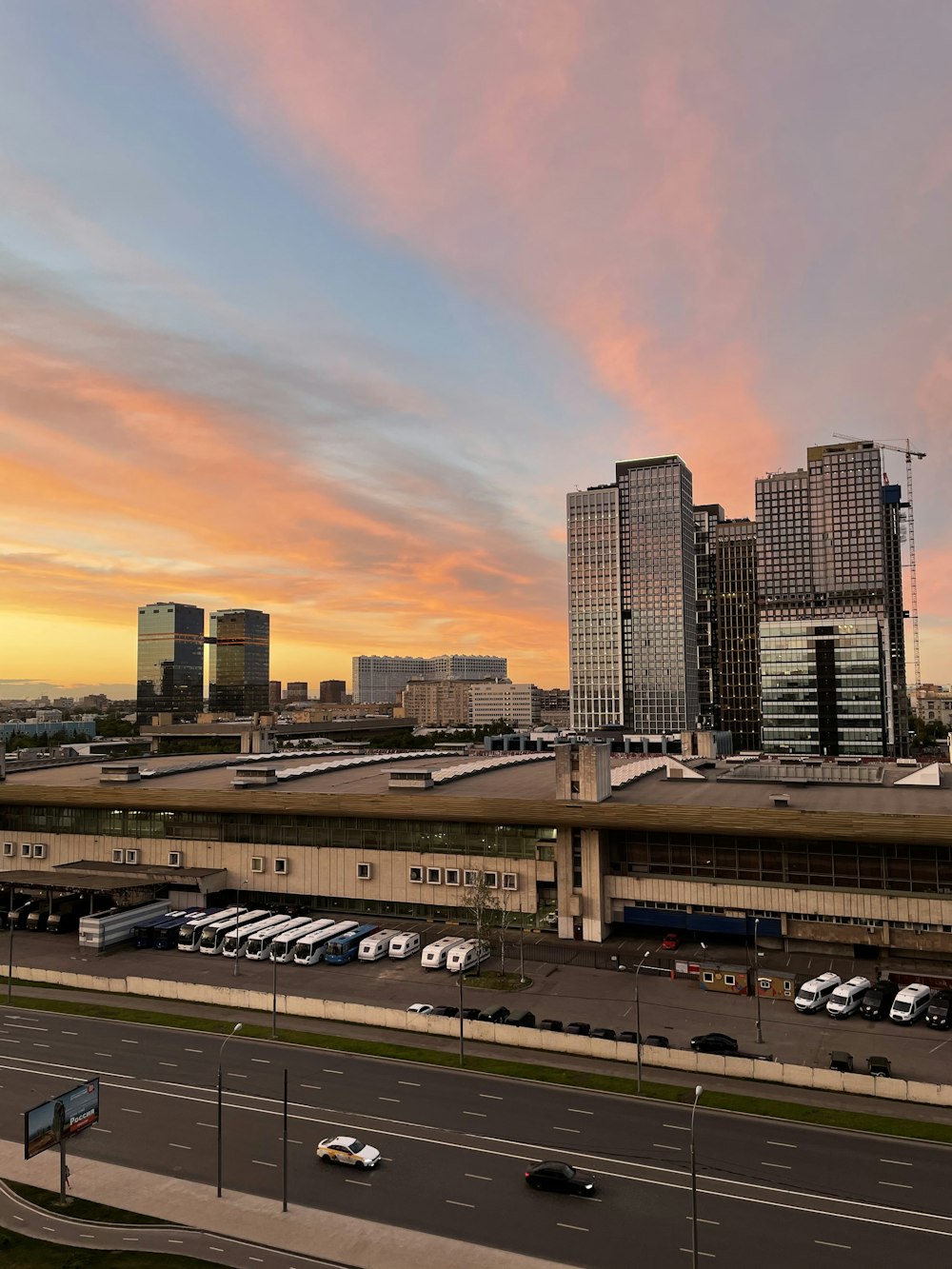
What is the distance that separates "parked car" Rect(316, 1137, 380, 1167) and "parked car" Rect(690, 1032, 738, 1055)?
70.0 feet

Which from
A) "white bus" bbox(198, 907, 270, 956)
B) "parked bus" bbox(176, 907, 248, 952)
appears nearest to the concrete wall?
"parked bus" bbox(176, 907, 248, 952)

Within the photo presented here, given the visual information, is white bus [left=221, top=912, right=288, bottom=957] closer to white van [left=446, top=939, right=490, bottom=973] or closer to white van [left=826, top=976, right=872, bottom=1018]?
white van [left=446, top=939, right=490, bottom=973]

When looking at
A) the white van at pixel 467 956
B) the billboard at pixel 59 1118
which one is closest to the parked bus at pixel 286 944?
the white van at pixel 467 956

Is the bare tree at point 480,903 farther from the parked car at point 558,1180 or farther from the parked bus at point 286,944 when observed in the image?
the parked car at point 558,1180

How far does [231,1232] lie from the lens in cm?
3528

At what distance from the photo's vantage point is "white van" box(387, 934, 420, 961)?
243 feet

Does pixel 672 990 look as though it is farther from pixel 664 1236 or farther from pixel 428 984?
pixel 664 1236

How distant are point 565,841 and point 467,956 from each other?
14168mm

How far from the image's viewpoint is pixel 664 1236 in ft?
114

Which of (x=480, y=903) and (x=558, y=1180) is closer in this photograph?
(x=558, y=1180)

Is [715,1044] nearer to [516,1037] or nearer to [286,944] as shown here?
[516,1037]

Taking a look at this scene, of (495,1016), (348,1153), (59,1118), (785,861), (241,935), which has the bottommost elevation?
(495,1016)

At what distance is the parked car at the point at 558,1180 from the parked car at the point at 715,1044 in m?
16.2

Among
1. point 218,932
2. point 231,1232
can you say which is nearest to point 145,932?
point 218,932
